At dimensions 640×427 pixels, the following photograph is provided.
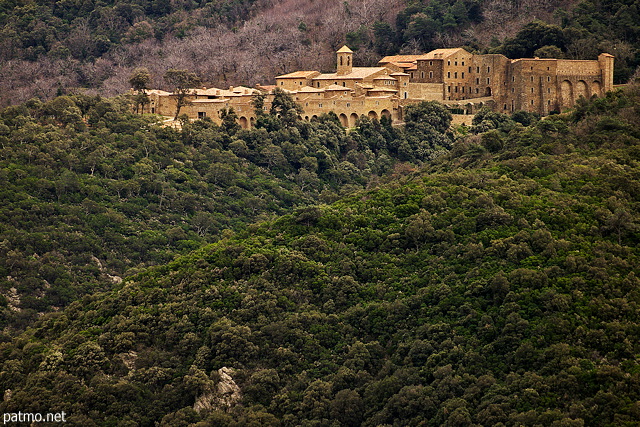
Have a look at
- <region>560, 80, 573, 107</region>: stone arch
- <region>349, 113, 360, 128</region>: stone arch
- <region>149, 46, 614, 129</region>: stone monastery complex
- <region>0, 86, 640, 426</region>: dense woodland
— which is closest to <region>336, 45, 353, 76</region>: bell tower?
<region>149, 46, 614, 129</region>: stone monastery complex

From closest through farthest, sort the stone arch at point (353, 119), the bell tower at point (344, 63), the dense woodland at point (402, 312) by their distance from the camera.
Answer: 1. the dense woodland at point (402, 312)
2. the stone arch at point (353, 119)
3. the bell tower at point (344, 63)

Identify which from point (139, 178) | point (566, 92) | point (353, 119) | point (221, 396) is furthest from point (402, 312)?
point (353, 119)

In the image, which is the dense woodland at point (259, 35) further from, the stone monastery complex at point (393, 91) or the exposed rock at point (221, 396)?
the exposed rock at point (221, 396)

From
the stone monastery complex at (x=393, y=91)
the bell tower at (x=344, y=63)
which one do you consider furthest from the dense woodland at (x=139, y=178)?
the bell tower at (x=344, y=63)

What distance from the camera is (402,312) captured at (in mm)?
42188

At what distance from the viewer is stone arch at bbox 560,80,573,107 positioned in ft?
211

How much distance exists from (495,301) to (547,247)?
9.69 ft

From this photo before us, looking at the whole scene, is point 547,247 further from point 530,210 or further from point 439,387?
point 439,387

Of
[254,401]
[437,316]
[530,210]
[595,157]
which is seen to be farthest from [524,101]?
[254,401]

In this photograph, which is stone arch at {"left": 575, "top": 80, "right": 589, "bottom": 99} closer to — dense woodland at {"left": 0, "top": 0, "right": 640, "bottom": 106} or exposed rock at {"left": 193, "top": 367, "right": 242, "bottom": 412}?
dense woodland at {"left": 0, "top": 0, "right": 640, "bottom": 106}

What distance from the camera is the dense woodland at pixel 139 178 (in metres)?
56.1

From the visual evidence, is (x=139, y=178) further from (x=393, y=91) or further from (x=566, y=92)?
(x=566, y=92)

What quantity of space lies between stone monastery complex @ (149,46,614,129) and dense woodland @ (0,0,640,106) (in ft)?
8.62

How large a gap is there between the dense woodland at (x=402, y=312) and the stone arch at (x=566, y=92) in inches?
292
